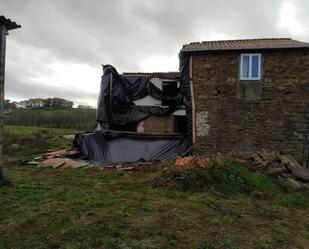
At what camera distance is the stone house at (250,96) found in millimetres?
11672

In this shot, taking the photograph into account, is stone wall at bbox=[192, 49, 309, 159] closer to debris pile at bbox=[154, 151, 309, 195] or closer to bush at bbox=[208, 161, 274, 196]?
debris pile at bbox=[154, 151, 309, 195]

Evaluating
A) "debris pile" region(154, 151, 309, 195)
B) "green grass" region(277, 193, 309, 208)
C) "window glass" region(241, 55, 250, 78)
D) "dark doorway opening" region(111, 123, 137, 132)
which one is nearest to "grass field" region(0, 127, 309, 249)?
"green grass" region(277, 193, 309, 208)

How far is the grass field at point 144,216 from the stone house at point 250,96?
369 cm

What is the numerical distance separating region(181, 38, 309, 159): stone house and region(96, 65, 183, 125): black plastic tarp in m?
3.57

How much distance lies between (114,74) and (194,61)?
16.6ft

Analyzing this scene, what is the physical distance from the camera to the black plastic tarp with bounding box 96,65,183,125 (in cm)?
1547

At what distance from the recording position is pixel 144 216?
604 cm

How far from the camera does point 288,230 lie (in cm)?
563

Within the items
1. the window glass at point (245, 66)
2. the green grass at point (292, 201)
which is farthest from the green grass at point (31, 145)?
the green grass at point (292, 201)

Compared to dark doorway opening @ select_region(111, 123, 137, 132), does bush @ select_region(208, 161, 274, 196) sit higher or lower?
lower

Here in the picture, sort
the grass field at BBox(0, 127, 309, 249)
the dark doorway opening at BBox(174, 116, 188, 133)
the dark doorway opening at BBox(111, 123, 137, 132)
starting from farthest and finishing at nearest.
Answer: the dark doorway opening at BBox(174, 116, 188, 133) < the dark doorway opening at BBox(111, 123, 137, 132) < the grass field at BBox(0, 127, 309, 249)

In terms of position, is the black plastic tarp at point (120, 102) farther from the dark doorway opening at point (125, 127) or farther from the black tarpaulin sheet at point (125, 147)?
the black tarpaulin sheet at point (125, 147)

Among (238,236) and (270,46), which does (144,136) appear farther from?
(238,236)

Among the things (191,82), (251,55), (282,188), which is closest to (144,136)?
(191,82)
